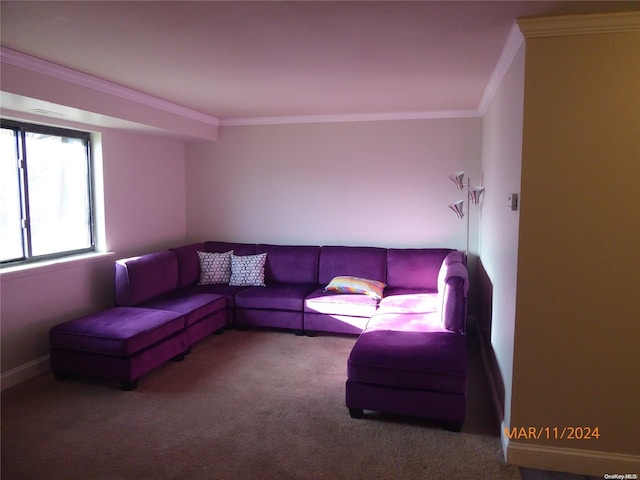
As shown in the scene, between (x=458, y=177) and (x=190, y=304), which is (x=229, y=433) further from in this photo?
(x=458, y=177)

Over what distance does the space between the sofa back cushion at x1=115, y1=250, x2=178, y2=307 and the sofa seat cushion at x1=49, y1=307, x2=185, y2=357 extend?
1.12 feet

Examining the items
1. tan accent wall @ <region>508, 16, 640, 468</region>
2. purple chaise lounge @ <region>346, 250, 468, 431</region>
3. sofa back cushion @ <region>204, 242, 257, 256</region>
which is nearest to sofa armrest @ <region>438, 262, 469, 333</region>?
purple chaise lounge @ <region>346, 250, 468, 431</region>

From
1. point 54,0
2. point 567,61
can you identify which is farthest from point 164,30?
point 567,61

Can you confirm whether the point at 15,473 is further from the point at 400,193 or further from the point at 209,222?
the point at 400,193

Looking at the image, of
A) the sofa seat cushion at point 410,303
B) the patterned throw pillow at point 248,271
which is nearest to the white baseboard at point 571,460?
the sofa seat cushion at point 410,303

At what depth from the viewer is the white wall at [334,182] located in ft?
16.1

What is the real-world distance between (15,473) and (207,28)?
2567 millimetres

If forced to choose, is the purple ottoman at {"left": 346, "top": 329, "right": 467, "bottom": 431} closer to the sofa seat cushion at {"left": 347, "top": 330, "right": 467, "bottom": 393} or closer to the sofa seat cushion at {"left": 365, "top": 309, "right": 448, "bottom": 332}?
the sofa seat cushion at {"left": 347, "top": 330, "right": 467, "bottom": 393}

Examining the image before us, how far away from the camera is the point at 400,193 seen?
5027mm

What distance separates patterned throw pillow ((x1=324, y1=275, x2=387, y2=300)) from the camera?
14.9 feet

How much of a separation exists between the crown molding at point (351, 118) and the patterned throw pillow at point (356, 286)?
1.79 meters

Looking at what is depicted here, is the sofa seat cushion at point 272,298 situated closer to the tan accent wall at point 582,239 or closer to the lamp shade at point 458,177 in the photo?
the lamp shade at point 458,177

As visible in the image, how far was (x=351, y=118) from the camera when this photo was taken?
16.6 feet

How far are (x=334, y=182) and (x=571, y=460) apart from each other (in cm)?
358
